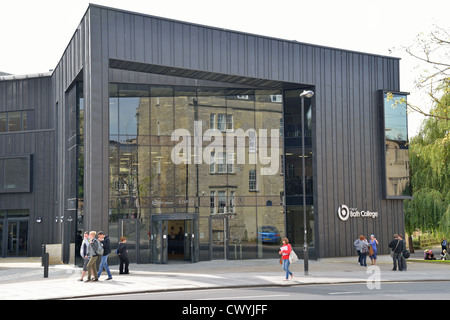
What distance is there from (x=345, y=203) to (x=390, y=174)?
332 centimetres

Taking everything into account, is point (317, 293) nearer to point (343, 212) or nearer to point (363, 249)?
point (363, 249)

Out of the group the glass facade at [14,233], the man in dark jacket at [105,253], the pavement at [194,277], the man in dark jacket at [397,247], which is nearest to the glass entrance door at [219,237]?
the pavement at [194,277]

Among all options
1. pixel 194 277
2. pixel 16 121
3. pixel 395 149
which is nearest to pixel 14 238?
pixel 16 121

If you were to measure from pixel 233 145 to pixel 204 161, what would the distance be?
186 cm

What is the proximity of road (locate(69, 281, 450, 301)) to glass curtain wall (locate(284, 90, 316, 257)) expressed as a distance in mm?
10268

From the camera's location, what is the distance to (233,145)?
29922 mm

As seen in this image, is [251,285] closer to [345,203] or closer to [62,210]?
[345,203]

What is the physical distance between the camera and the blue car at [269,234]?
29922 millimetres

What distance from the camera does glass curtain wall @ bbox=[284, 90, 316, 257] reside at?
29.5m

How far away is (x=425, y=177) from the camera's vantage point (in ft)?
125

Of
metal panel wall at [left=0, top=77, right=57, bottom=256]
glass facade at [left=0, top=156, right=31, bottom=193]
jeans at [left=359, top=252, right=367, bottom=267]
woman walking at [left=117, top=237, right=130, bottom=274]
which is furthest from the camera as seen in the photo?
glass facade at [left=0, top=156, right=31, bottom=193]

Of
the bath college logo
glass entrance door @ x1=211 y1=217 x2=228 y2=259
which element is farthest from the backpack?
glass entrance door @ x1=211 y1=217 x2=228 y2=259

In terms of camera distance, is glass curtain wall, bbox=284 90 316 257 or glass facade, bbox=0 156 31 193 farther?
glass facade, bbox=0 156 31 193

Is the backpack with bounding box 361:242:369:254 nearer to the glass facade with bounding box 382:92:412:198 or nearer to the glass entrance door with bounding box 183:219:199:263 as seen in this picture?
the glass facade with bounding box 382:92:412:198
